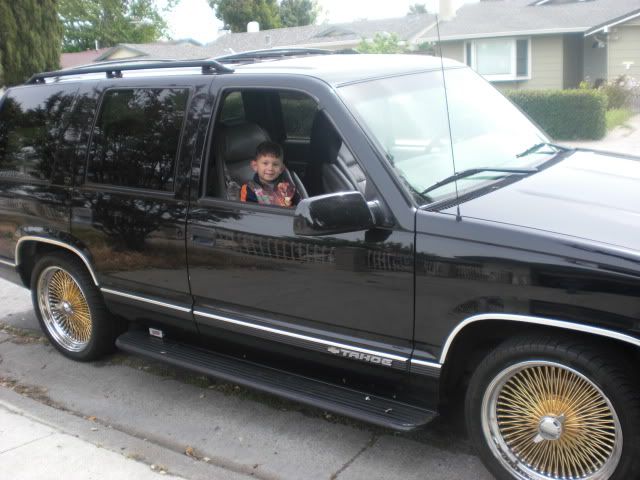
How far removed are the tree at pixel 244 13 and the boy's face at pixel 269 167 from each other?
53.0m

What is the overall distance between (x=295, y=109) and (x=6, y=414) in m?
2.74

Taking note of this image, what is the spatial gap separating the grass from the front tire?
16.7 meters

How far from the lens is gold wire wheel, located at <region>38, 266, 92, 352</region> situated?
524cm

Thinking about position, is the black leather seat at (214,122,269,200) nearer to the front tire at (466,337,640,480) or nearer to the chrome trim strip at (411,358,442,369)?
the chrome trim strip at (411,358,442,369)

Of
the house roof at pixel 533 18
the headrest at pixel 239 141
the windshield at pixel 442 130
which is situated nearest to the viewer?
the windshield at pixel 442 130

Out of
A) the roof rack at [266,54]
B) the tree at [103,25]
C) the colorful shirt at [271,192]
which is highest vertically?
the tree at [103,25]

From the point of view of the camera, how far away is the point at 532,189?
11.8 ft

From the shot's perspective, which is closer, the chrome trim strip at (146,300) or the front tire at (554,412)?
the front tire at (554,412)

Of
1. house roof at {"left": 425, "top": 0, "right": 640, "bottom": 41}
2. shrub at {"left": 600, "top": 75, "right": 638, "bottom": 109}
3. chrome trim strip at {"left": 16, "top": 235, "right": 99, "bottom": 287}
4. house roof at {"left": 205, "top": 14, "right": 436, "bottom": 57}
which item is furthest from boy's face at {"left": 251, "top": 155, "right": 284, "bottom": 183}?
house roof at {"left": 205, "top": 14, "right": 436, "bottom": 57}

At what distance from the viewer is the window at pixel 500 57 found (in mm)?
26703

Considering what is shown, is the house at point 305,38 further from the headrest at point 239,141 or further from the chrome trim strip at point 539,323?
the chrome trim strip at point 539,323

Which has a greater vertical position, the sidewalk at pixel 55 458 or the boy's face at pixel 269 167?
the boy's face at pixel 269 167

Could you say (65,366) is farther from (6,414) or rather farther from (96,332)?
(6,414)

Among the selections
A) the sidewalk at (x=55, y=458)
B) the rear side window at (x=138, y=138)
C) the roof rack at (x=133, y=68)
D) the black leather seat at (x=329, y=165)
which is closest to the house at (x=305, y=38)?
the roof rack at (x=133, y=68)
